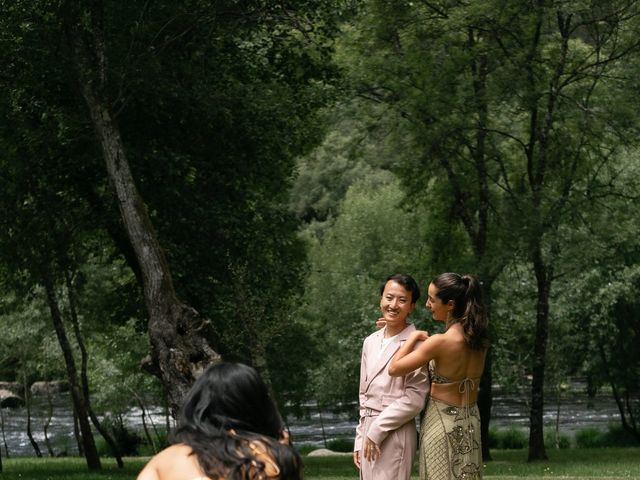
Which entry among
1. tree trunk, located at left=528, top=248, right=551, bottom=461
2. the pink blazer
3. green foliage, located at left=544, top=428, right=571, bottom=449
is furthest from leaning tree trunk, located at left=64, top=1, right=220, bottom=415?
green foliage, located at left=544, top=428, right=571, bottom=449

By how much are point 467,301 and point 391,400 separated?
89 cm

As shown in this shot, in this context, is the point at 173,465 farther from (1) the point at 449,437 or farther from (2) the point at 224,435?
(1) the point at 449,437

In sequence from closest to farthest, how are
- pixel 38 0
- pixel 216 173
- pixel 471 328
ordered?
pixel 471 328 → pixel 38 0 → pixel 216 173

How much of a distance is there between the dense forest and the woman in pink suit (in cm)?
837

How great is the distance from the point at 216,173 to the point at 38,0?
6.00 metres

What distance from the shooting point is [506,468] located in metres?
23.4

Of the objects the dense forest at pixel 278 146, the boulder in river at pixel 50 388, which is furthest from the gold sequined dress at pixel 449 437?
the boulder in river at pixel 50 388

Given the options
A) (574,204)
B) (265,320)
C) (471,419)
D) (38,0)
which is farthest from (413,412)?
(265,320)

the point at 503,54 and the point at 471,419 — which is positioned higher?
the point at 503,54

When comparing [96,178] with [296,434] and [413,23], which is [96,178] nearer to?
[413,23]

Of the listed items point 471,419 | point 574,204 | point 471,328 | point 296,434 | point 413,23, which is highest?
point 413,23

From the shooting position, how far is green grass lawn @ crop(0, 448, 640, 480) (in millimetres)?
20453

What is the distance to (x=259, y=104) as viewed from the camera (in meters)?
23.8

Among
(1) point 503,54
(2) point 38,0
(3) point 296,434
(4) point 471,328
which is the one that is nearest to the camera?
(4) point 471,328
